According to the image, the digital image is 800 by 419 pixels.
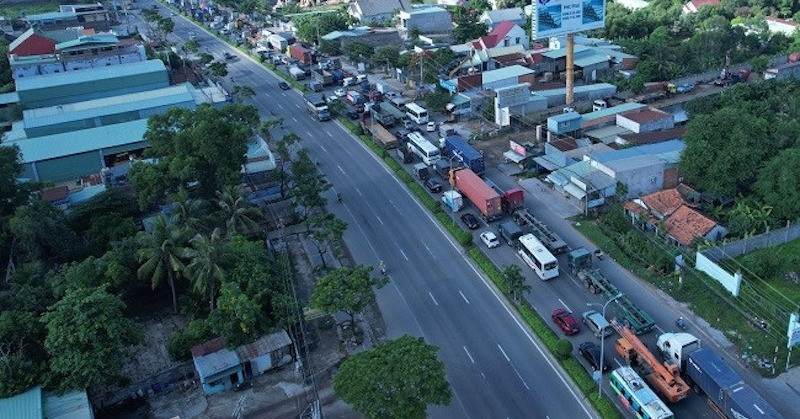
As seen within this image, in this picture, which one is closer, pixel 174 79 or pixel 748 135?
pixel 748 135

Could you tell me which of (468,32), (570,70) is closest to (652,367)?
(570,70)

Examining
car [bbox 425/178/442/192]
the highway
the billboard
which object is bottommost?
the highway

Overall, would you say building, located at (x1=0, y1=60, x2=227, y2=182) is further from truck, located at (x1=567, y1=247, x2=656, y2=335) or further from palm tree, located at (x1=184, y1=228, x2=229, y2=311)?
truck, located at (x1=567, y1=247, x2=656, y2=335)

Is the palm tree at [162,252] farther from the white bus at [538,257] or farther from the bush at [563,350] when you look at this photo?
the bush at [563,350]

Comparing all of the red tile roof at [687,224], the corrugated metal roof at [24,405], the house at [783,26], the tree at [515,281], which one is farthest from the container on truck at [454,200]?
the house at [783,26]

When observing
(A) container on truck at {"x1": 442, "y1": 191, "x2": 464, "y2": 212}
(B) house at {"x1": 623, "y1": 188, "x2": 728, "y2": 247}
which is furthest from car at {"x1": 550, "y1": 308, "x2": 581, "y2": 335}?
(A) container on truck at {"x1": 442, "y1": 191, "x2": 464, "y2": 212}

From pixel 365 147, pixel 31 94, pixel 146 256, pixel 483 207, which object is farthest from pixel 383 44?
pixel 146 256

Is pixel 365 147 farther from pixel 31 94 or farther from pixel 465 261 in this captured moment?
pixel 31 94
